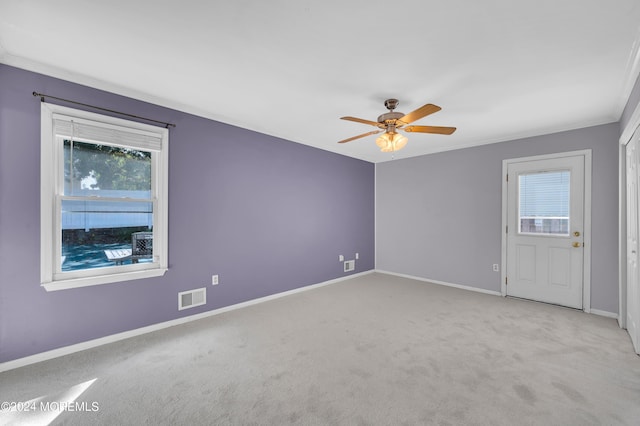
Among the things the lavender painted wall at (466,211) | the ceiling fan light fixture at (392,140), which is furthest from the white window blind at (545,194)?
the ceiling fan light fixture at (392,140)

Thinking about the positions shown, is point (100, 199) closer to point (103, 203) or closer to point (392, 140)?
point (103, 203)

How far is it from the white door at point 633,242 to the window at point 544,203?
0.76 metres

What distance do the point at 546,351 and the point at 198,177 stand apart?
4049mm

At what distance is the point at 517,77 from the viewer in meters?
2.32

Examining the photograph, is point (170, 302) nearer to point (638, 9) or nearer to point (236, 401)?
point (236, 401)

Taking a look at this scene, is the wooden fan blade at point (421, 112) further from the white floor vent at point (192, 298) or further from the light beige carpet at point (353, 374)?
the white floor vent at point (192, 298)

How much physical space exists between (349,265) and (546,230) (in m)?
3.14

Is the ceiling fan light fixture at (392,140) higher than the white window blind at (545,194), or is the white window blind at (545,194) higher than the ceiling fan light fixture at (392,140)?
the ceiling fan light fixture at (392,140)

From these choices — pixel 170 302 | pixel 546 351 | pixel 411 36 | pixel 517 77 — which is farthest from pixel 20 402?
pixel 517 77

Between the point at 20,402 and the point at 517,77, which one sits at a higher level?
the point at 517,77

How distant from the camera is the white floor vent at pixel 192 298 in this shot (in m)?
3.04

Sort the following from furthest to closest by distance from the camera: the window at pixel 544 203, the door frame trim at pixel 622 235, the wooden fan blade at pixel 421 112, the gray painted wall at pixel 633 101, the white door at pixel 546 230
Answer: the window at pixel 544 203
the white door at pixel 546 230
the door frame trim at pixel 622 235
the gray painted wall at pixel 633 101
the wooden fan blade at pixel 421 112

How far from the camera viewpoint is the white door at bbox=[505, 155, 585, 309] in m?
3.52

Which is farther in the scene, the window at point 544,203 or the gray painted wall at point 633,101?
the window at point 544,203
